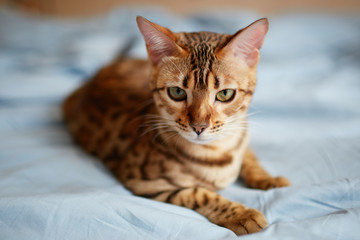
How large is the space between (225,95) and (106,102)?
0.73 metres

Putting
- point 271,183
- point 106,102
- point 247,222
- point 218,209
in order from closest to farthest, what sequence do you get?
point 247,222 → point 218,209 → point 271,183 → point 106,102

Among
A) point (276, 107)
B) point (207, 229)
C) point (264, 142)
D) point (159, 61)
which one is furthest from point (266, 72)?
point (207, 229)

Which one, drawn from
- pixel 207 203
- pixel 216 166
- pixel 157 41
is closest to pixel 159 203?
pixel 207 203

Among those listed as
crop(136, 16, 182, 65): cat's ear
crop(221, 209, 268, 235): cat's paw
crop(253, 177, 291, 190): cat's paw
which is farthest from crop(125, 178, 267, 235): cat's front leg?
crop(136, 16, 182, 65): cat's ear

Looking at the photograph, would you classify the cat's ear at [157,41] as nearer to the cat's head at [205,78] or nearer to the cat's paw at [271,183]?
the cat's head at [205,78]

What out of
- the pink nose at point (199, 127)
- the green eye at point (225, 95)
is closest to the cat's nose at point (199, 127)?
the pink nose at point (199, 127)

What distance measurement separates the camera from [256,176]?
3.74 ft

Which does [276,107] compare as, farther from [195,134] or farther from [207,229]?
[207,229]

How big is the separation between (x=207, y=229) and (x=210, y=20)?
2.48 metres

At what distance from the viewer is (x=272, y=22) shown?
9.03 ft

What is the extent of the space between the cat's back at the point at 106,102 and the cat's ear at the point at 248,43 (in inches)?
17.2

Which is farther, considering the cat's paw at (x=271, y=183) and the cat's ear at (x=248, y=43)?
the cat's paw at (x=271, y=183)

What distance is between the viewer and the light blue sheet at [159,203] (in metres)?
0.78

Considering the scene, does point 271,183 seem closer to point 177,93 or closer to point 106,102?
point 177,93
